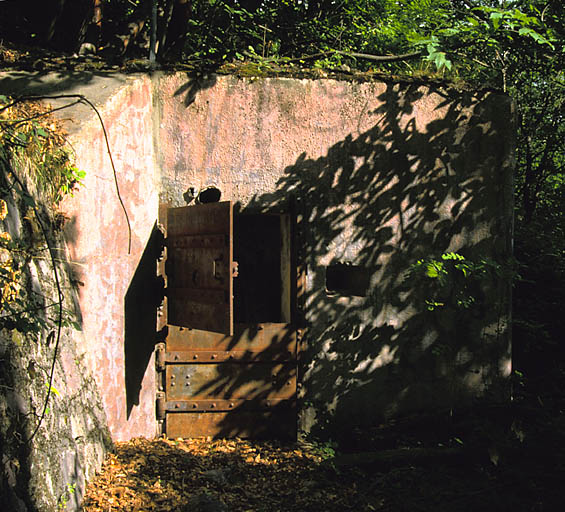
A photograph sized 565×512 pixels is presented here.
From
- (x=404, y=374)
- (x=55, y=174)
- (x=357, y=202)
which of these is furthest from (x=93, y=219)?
(x=404, y=374)

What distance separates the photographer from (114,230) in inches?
196

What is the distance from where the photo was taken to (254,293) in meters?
8.87

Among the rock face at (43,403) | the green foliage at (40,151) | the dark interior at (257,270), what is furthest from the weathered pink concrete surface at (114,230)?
the dark interior at (257,270)

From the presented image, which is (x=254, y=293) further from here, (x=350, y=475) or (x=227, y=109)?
(x=350, y=475)

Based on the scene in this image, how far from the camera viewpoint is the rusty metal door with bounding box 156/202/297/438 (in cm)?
551

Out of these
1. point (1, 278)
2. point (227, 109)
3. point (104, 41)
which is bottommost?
point (1, 278)

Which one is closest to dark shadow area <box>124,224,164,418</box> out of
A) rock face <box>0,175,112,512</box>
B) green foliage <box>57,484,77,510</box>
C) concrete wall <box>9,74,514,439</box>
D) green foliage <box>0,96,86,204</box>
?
concrete wall <box>9,74,514,439</box>

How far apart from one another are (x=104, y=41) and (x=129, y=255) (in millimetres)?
4374

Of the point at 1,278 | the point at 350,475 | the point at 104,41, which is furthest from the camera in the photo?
the point at 104,41

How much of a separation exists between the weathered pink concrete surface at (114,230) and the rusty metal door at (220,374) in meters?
0.23

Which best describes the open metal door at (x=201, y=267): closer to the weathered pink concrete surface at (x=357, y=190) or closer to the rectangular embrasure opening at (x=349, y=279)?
the weathered pink concrete surface at (x=357, y=190)

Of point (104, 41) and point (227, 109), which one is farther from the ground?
point (104, 41)

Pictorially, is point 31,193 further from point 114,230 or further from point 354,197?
point 354,197

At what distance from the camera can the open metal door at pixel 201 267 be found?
469 cm
